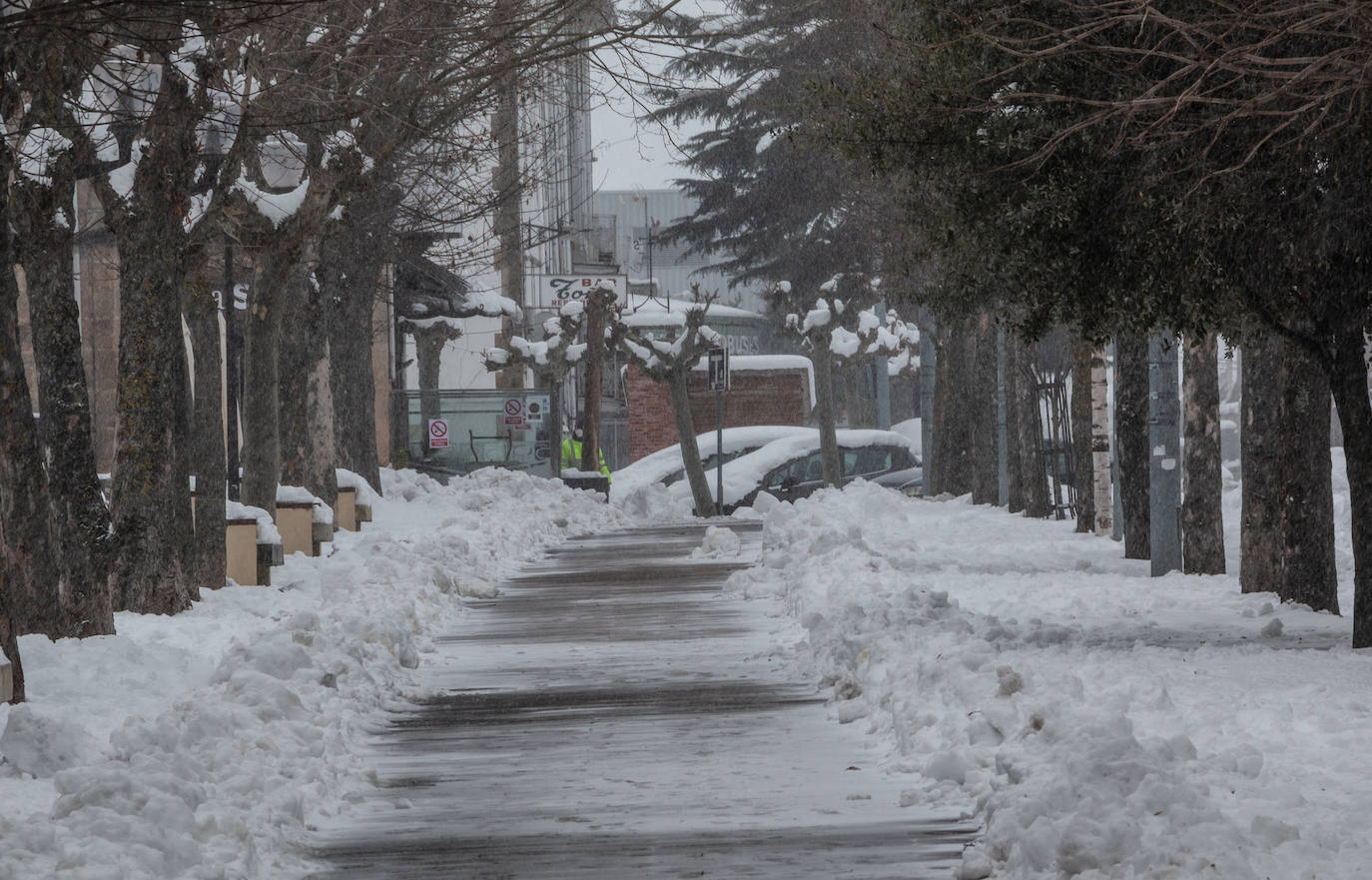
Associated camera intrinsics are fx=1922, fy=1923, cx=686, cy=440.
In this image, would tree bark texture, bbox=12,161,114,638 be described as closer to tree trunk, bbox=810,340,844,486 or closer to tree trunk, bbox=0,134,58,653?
tree trunk, bbox=0,134,58,653

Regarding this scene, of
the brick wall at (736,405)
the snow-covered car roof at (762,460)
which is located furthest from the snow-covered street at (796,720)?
the brick wall at (736,405)

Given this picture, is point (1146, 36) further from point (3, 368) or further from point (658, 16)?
point (3, 368)

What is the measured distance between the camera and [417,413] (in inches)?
1565

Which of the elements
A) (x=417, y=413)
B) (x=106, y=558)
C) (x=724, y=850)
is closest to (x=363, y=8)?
(x=106, y=558)

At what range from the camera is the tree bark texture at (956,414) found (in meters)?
35.5

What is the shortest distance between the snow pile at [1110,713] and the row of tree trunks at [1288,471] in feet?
1.05

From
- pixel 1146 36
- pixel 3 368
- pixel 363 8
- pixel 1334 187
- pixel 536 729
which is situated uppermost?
pixel 363 8

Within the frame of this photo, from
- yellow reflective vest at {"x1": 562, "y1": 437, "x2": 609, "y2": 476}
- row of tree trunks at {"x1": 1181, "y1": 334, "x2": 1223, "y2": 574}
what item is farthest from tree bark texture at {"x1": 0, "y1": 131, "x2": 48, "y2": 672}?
yellow reflective vest at {"x1": 562, "y1": 437, "x2": 609, "y2": 476}

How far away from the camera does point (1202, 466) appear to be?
1723 cm

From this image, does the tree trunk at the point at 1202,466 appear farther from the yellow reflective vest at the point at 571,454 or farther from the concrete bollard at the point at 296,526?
the yellow reflective vest at the point at 571,454

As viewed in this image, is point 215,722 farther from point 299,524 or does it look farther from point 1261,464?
point 299,524

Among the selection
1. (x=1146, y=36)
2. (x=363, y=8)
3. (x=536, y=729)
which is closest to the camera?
(x=536, y=729)

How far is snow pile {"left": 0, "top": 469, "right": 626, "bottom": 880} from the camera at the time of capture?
262 inches

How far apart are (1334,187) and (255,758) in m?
6.43
